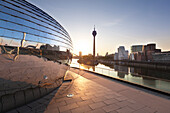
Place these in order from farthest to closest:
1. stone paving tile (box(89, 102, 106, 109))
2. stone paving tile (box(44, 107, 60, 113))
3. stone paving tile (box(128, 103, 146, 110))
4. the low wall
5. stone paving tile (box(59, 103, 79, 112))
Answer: stone paving tile (box(89, 102, 106, 109))
stone paving tile (box(128, 103, 146, 110))
stone paving tile (box(59, 103, 79, 112))
stone paving tile (box(44, 107, 60, 113))
the low wall

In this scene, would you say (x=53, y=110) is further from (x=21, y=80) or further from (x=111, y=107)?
(x=111, y=107)

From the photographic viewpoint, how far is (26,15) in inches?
272

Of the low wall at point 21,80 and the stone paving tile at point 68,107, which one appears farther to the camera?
the stone paving tile at point 68,107

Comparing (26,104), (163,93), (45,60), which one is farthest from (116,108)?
(45,60)

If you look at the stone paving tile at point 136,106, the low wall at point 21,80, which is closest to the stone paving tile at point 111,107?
the stone paving tile at point 136,106

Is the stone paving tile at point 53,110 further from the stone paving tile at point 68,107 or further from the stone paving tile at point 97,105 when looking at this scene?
the stone paving tile at point 97,105

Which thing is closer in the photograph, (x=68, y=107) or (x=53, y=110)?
(x=53, y=110)

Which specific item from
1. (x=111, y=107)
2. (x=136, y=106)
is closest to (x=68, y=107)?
(x=111, y=107)

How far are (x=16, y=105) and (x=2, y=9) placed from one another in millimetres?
6527

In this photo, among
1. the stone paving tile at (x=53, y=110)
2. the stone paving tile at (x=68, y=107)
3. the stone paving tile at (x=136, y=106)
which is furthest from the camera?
the stone paving tile at (x=136, y=106)

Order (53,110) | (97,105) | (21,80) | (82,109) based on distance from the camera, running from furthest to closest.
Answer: (97,105)
(82,109)
(53,110)
(21,80)

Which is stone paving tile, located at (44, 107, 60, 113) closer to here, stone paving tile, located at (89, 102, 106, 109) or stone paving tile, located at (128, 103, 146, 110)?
stone paving tile, located at (89, 102, 106, 109)

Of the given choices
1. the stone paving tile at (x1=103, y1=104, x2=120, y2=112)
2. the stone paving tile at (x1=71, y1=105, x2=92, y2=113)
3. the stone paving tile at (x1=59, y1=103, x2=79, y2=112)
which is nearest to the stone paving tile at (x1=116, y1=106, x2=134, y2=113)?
the stone paving tile at (x1=103, y1=104, x2=120, y2=112)

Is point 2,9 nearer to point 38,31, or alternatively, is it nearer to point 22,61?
point 38,31
